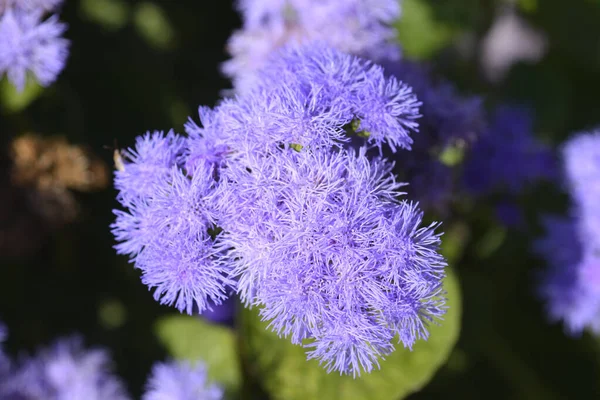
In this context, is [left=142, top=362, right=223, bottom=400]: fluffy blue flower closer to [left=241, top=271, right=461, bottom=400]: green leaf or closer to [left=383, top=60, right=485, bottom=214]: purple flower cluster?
[left=241, top=271, right=461, bottom=400]: green leaf

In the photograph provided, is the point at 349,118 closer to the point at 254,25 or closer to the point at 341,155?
the point at 341,155

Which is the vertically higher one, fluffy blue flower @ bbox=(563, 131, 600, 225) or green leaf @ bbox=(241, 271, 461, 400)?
fluffy blue flower @ bbox=(563, 131, 600, 225)

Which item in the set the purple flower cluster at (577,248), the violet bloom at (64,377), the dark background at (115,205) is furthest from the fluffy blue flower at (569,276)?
the violet bloom at (64,377)

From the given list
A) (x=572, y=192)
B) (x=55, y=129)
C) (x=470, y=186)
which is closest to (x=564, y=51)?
(x=572, y=192)

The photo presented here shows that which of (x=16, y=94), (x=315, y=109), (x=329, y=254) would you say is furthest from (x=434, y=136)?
(x=16, y=94)

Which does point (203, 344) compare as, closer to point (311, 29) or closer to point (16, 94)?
point (16, 94)

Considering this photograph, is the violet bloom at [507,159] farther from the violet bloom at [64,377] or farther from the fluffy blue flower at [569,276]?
the violet bloom at [64,377]

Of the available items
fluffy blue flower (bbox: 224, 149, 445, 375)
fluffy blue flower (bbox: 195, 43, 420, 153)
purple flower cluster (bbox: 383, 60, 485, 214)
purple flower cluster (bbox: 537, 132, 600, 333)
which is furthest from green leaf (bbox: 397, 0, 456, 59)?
fluffy blue flower (bbox: 224, 149, 445, 375)

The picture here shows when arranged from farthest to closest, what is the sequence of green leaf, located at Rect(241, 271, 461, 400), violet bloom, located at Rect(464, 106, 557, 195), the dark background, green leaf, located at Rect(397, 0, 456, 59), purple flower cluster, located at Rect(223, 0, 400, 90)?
green leaf, located at Rect(397, 0, 456, 59)
the dark background
violet bloom, located at Rect(464, 106, 557, 195)
purple flower cluster, located at Rect(223, 0, 400, 90)
green leaf, located at Rect(241, 271, 461, 400)
